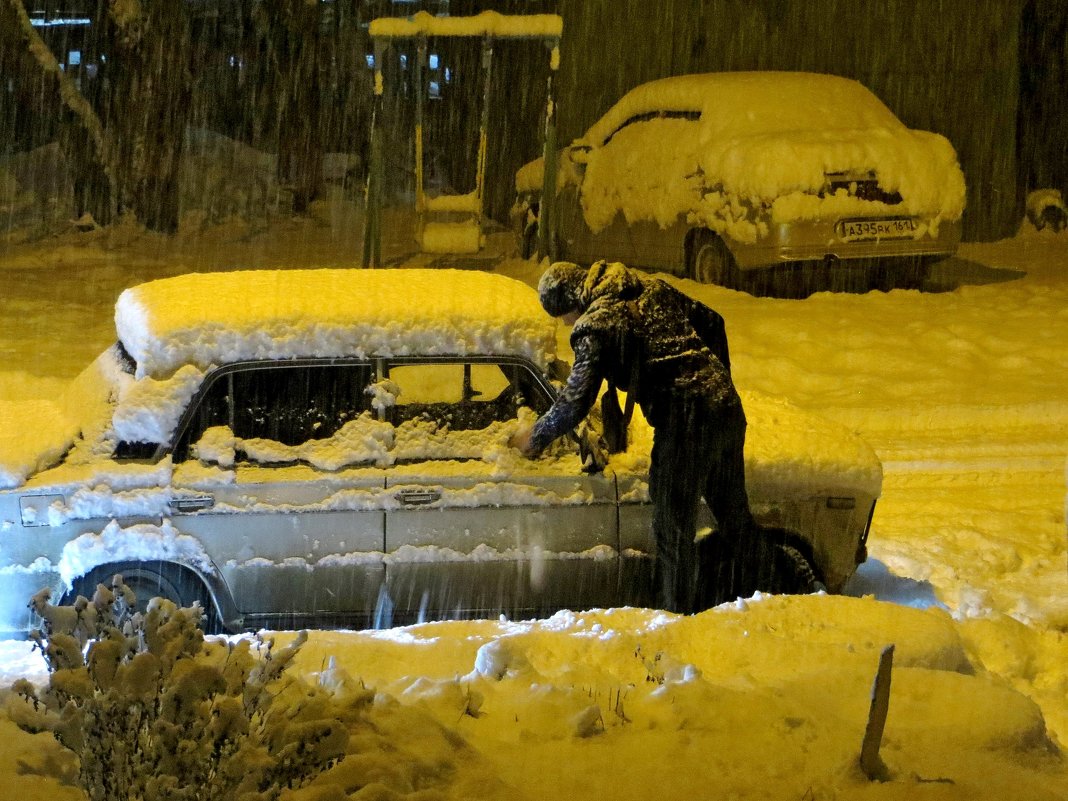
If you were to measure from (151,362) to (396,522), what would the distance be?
1.12m

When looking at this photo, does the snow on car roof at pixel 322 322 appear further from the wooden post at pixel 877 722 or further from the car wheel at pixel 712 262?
the car wheel at pixel 712 262

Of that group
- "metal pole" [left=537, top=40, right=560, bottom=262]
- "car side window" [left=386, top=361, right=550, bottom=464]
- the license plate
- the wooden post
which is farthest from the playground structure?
the wooden post

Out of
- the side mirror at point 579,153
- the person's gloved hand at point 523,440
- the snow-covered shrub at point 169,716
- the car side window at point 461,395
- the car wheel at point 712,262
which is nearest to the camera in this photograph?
the snow-covered shrub at point 169,716

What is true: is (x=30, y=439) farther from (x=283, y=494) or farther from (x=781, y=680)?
(x=781, y=680)

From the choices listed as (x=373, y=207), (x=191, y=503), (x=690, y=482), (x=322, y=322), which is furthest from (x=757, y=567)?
(x=373, y=207)

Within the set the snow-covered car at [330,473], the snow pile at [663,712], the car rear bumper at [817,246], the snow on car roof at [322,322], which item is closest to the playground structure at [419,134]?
the car rear bumper at [817,246]

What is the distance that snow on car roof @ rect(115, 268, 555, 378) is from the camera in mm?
4902

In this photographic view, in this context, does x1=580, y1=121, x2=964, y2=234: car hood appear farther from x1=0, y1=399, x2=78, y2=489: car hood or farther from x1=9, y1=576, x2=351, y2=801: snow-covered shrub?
x1=9, y1=576, x2=351, y2=801: snow-covered shrub

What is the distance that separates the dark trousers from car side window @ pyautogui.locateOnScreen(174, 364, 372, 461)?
1.21 m

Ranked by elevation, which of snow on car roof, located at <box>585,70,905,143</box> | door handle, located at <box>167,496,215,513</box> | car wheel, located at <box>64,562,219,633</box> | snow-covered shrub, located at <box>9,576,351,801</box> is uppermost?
snow on car roof, located at <box>585,70,905,143</box>

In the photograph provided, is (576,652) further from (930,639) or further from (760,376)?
(760,376)

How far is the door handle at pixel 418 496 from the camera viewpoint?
16.2 feet

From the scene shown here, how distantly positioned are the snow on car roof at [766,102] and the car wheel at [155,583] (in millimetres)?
8018

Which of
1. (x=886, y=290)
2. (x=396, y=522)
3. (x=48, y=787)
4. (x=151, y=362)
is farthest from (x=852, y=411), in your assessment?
(x=48, y=787)
